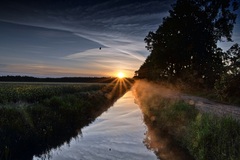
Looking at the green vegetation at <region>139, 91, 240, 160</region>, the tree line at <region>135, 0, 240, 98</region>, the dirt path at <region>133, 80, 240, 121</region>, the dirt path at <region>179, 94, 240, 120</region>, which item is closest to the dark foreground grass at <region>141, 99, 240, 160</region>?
the green vegetation at <region>139, 91, 240, 160</region>

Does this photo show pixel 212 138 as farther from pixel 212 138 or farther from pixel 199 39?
pixel 199 39

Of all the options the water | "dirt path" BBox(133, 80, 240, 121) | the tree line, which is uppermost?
the tree line

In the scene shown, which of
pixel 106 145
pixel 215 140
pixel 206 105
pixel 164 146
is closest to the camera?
pixel 215 140

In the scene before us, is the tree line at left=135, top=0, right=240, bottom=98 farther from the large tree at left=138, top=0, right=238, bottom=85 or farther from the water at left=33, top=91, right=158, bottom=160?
the water at left=33, top=91, right=158, bottom=160

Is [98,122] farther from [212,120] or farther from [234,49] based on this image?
[234,49]

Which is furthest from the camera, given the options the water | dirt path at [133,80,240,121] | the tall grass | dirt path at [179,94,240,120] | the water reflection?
dirt path at [133,80,240,121]

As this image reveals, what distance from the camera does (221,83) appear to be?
2639 cm

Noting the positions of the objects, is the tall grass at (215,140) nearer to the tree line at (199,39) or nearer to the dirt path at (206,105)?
the dirt path at (206,105)

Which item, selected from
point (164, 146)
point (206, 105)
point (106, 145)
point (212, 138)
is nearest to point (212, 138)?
point (212, 138)

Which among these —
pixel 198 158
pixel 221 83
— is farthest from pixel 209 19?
pixel 198 158

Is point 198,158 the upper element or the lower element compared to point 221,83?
lower

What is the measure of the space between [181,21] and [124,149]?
3494cm

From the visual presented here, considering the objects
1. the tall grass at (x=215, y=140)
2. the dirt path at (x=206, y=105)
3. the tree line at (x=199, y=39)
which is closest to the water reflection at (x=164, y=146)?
the tall grass at (x=215, y=140)

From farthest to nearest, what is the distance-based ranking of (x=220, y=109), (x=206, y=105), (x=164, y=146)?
1. (x=206, y=105)
2. (x=220, y=109)
3. (x=164, y=146)
